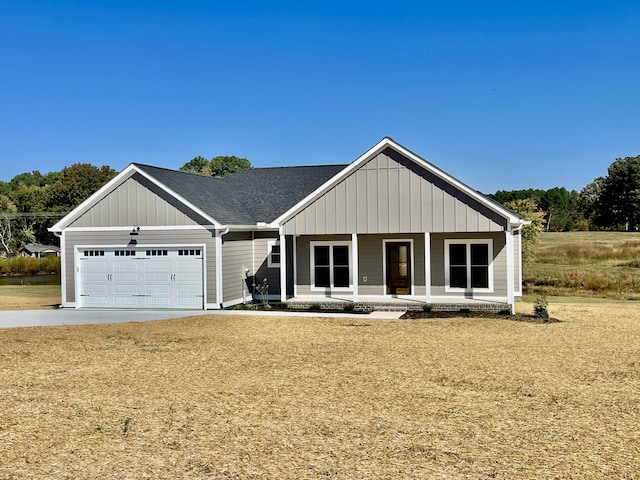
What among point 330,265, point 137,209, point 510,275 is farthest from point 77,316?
point 510,275

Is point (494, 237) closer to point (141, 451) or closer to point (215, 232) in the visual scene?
point (215, 232)

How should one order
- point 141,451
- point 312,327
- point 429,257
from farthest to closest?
point 429,257 < point 312,327 < point 141,451

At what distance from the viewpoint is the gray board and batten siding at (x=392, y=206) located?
72.3ft

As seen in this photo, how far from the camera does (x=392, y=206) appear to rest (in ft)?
74.6

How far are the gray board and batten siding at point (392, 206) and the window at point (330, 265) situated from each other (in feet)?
7.04

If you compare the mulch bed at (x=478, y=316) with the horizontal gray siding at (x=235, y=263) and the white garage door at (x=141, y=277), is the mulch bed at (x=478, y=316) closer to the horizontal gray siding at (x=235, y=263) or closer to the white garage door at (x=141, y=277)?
the horizontal gray siding at (x=235, y=263)

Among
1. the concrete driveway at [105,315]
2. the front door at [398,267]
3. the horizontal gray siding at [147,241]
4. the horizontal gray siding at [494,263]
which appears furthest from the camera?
the front door at [398,267]

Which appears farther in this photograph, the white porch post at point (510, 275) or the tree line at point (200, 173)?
the tree line at point (200, 173)

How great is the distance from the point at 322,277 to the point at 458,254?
5112 millimetres

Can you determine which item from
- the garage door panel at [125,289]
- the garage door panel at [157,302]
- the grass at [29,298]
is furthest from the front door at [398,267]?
the grass at [29,298]

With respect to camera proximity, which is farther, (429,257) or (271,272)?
(271,272)

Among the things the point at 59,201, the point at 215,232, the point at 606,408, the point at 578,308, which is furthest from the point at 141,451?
the point at 59,201

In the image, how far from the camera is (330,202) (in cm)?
2325

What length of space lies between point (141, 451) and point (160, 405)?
7.26ft
